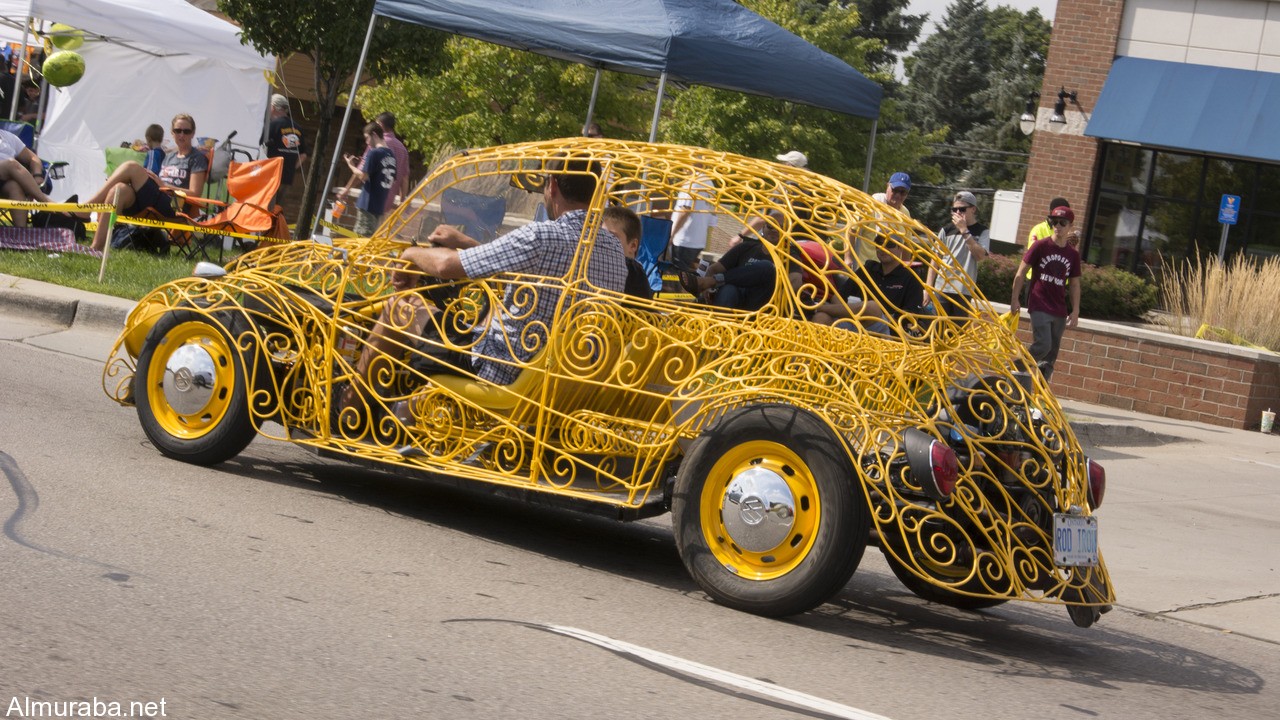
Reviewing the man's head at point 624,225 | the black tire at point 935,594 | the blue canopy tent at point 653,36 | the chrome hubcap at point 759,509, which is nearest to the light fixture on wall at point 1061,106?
the blue canopy tent at point 653,36

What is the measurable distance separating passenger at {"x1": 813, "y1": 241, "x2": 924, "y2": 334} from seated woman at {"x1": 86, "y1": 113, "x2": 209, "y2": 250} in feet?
29.1

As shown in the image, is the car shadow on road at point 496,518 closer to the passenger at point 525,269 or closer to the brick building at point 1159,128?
the passenger at point 525,269

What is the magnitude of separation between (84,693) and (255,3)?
1347cm

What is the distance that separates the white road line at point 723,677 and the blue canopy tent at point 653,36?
24.0ft

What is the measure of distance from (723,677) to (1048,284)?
9280mm

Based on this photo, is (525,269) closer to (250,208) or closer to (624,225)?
(624,225)

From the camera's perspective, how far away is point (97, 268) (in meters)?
13.1

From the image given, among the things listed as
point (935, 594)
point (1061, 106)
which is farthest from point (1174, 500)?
point (1061, 106)

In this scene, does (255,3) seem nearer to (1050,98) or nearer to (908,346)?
(908,346)

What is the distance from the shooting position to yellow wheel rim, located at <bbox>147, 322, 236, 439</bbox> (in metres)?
7.01

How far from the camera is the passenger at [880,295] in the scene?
6070 mm

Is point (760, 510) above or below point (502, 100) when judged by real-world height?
below

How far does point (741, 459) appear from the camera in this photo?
5746 mm

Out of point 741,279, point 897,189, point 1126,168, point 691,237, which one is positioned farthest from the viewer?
point 1126,168
